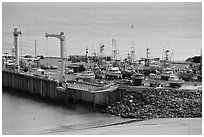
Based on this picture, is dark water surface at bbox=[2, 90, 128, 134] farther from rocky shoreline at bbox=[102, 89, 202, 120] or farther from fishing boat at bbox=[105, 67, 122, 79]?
fishing boat at bbox=[105, 67, 122, 79]

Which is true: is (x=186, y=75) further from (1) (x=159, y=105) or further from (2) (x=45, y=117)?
(2) (x=45, y=117)

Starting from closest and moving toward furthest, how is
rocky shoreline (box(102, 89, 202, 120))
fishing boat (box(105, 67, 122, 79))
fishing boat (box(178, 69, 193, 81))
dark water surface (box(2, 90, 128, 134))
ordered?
1. dark water surface (box(2, 90, 128, 134))
2. rocky shoreline (box(102, 89, 202, 120))
3. fishing boat (box(178, 69, 193, 81))
4. fishing boat (box(105, 67, 122, 79))

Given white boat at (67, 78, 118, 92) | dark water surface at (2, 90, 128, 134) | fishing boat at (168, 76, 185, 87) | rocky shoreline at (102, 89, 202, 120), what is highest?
fishing boat at (168, 76, 185, 87)

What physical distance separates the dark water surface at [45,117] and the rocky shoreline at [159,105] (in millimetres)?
548

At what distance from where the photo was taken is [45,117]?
1559cm

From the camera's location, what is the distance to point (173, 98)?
50.9 feet

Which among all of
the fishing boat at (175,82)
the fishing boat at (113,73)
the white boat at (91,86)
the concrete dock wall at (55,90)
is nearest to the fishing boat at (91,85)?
the white boat at (91,86)

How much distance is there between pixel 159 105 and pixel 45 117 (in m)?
3.44

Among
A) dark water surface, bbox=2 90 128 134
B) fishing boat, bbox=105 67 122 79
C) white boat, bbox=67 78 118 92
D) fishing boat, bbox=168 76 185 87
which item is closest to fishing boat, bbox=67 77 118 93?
white boat, bbox=67 78 118 92

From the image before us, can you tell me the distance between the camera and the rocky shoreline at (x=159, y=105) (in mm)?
14648

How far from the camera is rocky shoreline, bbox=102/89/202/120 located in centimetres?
1465

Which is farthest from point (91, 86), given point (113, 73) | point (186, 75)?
point (186, 75)

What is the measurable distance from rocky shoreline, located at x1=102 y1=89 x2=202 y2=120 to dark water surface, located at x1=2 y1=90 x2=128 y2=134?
1.80 feet

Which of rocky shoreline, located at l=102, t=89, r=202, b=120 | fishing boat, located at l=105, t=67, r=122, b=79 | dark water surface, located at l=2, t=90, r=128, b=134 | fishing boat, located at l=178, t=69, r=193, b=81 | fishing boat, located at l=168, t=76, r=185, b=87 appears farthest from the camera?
fishing boat, located at l=105, t=67, r=122, b=79
